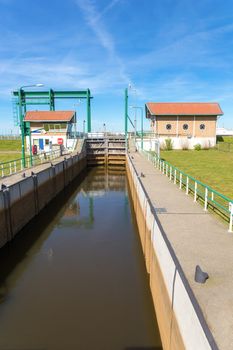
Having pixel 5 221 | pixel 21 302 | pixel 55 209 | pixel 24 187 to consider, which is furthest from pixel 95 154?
pixel 21 302

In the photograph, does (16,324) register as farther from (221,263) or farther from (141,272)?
(221,263)

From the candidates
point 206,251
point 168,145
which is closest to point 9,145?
point 168,145

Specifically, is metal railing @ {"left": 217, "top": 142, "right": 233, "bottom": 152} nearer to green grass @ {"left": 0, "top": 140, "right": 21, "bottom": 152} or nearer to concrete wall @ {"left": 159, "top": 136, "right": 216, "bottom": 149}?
concrete wall @ {"left": 159, "top": 136, "right": 216, "bottom": 149}

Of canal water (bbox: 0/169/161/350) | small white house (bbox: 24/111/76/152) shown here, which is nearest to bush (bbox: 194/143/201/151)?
small white house (bbox: 24/111/76/152)

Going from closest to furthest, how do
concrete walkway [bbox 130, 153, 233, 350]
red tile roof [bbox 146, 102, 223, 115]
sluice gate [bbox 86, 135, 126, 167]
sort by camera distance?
concrete walkway [bbox 130, 153, 233, 350] < sluice gate [bbox 86, 135, 126, 167] < red tile roof [bbox 146, 102, 223, 115]

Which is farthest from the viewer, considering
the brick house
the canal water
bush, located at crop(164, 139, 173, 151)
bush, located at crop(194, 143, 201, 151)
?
the brick house

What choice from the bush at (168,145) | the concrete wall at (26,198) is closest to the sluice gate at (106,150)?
the bush at (168,145)

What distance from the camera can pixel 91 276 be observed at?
34.4 feet

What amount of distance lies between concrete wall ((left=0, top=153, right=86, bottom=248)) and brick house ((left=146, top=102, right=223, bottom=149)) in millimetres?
26739

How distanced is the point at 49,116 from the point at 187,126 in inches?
905

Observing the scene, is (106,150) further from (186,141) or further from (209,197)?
(209,197)

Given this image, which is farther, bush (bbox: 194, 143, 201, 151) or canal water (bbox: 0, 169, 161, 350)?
bush (bbox: 194, 143, 201, 151)

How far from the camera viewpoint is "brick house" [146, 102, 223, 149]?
158ft

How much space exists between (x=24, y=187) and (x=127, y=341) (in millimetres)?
10425
